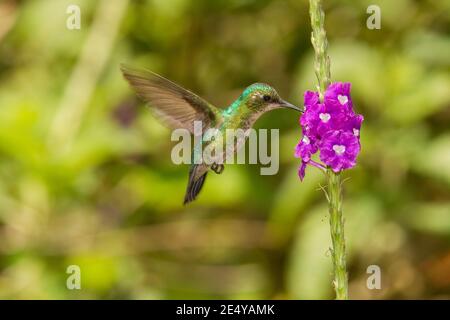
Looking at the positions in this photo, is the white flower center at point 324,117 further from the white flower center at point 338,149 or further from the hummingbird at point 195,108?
the hummingbird at point 195,108

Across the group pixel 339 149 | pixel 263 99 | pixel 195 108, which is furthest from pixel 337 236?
pixel 195 108

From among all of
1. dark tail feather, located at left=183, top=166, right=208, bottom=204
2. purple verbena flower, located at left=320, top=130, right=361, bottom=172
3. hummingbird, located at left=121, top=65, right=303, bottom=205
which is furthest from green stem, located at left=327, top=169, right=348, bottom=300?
dark tail feather, located at left=183, top=166, right=208, bottom=204

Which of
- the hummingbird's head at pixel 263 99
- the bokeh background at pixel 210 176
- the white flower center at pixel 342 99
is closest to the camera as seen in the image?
the white flower center at pixel 342 99

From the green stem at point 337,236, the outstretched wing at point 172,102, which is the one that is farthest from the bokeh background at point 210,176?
the green stem at point 337,236

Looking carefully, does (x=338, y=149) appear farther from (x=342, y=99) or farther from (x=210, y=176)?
(x=210, y=176)

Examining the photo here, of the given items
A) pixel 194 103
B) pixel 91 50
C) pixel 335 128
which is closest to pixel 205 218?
pixel 91 50

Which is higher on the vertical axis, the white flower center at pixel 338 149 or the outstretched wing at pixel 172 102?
the outstretched wing at pixel 172 102

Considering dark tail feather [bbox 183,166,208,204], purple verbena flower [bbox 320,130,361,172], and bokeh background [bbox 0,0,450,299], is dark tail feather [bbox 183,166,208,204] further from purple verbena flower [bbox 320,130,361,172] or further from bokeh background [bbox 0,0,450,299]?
bokeh background [bbox 0,0,450,299]

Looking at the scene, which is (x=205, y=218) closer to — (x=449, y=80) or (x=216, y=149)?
(x=449, y=80)
